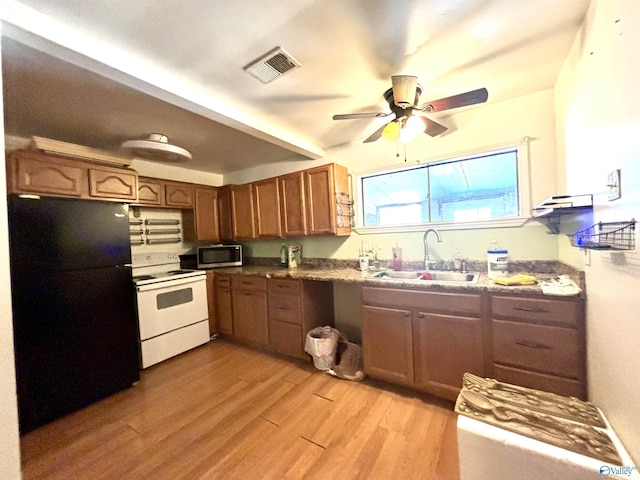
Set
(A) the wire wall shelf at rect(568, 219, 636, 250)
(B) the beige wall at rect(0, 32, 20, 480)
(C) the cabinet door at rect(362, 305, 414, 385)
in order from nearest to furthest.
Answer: (A) the wire wall shelf at rect(568, 219, 636, 250) < (B) the beige wall at rect(0, 32, 20, 480) < (C) the cabinet door at rect(362, 305, 414, 385)

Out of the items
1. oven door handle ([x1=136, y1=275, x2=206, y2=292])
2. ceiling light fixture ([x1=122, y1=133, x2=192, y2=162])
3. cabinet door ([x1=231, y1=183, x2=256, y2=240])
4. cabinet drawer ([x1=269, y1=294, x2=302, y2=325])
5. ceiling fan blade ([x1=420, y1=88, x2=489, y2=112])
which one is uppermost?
ceiling light fixture ([x1=122, y1=133, x2=192, y2=162])

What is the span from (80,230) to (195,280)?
128 cm

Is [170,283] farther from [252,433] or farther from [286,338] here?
[252,433]

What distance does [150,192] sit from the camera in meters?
3.04

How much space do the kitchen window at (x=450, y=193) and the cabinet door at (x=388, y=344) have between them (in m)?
1.04

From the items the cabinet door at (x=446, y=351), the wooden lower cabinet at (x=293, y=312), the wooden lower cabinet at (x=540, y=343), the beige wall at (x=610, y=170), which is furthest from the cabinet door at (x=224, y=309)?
the beige wall at (x=610, y=170)

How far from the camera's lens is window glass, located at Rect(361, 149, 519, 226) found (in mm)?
2275

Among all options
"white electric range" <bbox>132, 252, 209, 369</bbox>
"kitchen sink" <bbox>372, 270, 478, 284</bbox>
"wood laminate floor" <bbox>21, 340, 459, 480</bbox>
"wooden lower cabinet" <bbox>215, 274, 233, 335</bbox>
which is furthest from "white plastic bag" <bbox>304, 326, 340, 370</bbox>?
"white electric range" <bbox>132, 252, 209, 369</bbox>

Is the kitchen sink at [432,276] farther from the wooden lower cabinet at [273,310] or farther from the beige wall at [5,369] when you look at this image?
the beige wall at [5,369]

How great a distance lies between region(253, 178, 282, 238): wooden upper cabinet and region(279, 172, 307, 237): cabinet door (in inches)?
3.5

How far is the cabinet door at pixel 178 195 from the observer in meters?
3.21

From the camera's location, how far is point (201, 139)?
268 cm

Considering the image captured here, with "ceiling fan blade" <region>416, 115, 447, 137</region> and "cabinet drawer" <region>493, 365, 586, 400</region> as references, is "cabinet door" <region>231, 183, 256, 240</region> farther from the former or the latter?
"cabinet drawer" <region>493, 365, 586, 400</region>

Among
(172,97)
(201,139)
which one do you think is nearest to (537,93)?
(172,97)
